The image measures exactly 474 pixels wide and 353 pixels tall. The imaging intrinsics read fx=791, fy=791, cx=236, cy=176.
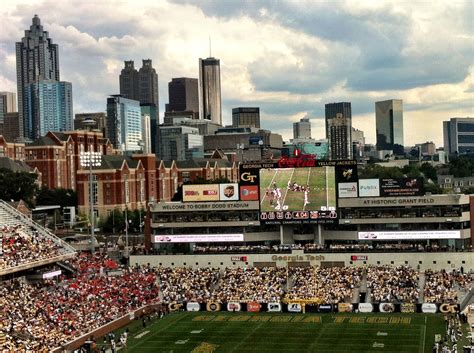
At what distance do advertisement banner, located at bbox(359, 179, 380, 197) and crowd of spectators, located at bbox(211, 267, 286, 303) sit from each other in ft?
32.5

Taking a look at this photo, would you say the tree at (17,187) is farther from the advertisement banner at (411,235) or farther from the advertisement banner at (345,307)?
the advertisement banner at (345,307)

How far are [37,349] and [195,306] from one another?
18023 millimetres

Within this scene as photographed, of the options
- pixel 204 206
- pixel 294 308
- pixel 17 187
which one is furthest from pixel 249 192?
pixel 17 187

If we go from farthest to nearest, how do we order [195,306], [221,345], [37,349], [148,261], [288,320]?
[148,261] → [195,306] → [288,320] → [221,345] → [37,349]

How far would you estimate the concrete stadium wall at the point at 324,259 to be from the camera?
216 ft

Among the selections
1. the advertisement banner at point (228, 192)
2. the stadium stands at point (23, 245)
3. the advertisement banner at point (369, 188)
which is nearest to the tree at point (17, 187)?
the stadium stands at point (23, 245)

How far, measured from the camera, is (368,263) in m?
67.9

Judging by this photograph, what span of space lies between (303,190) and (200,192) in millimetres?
10557

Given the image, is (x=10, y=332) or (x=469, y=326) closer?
(x=10, y=332)

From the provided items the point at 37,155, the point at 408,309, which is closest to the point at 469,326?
the point at 408,309

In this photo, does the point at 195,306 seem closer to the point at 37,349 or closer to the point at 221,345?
Result: the point at 221,345

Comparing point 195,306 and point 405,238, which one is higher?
point 405,238

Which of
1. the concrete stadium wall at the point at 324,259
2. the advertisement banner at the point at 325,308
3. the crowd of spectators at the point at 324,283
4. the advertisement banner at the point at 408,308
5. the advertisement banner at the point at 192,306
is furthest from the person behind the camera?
the concrete stadium wall at the point at 324,259

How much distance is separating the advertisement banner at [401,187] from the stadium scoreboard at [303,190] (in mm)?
2830
